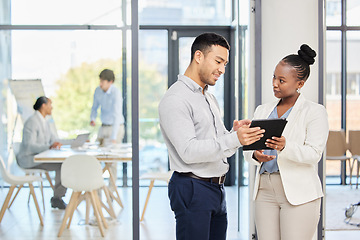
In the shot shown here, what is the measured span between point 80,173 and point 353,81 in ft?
10.4

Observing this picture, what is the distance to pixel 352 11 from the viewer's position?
14.7ft

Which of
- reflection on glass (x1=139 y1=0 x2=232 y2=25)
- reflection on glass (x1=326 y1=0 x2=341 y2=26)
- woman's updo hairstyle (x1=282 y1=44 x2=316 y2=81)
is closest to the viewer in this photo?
woman's updo hairstyle (x1=282 y1=44 x2=316 y2=81)

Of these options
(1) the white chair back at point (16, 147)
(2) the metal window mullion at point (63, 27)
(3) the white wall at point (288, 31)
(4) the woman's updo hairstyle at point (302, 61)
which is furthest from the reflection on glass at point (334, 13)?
(1) the white chair back at point (16, 147)

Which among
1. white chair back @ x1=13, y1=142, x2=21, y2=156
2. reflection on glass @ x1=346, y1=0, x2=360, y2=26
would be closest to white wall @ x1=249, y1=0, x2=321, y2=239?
reflection on glass @ x1=346, y1=0, x2=360, y2=26

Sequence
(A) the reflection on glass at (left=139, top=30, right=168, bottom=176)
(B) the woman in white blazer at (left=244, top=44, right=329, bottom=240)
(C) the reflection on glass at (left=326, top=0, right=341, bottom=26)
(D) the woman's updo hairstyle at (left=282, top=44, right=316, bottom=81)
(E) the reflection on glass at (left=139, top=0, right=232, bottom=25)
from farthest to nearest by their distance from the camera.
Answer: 1. (E) the reflection on glass at (left=139, top=0, right=232, bottom=25)
2. (A) the reflection on glass at (left=139, top=30, right=168, bottom=176)
3. (C) the reflection on glass at (left=326, top=0, right=341, bottom=26)
4. (D) the woman's updo hairstyle at (left=282, top=44, right=316, bottom=81)
5. (B) the woman in white blazer at (left=244, top=44, right=329, bottom=240)

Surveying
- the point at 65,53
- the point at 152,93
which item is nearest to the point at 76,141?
the point at 65,53

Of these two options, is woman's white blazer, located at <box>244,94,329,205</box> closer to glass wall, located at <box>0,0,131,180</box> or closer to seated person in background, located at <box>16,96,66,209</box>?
glass wall, located at <box>0,0,131,180</box>

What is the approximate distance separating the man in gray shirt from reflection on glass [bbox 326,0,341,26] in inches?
101

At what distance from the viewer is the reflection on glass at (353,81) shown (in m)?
4.68

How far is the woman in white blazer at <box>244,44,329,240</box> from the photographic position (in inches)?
91.1

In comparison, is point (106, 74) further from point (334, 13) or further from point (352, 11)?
point (352, 11)

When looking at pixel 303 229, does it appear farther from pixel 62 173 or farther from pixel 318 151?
pixel 62 173

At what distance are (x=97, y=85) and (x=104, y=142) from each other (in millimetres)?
478

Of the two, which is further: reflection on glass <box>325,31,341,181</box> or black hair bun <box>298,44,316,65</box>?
reflection on glass <box>325,31,341,181</box>
